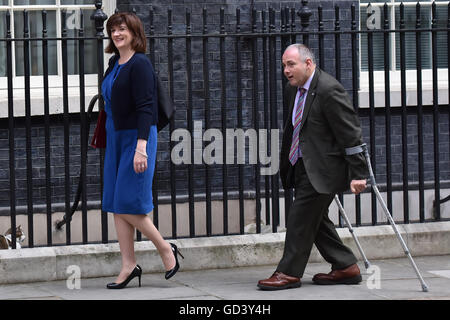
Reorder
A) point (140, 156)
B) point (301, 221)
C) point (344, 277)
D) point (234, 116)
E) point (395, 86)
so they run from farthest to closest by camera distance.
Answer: point (395, 86) → point (234, 116) → point (344, 277) → point (301, 221) → point (140, 156)

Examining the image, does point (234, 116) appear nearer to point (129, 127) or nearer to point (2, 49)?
point (2, 49)

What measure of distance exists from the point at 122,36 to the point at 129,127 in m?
0.62

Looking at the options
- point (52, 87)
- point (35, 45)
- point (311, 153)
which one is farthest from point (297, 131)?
point (35, 45)

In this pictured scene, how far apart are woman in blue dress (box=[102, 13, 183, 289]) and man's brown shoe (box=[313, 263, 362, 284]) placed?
3.84 ft

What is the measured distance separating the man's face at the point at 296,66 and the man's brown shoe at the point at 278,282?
134cm

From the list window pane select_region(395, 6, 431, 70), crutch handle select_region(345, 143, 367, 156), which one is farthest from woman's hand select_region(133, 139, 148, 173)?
window pane select_region(395, 6, 431, 70)

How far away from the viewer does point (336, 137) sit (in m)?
7.78

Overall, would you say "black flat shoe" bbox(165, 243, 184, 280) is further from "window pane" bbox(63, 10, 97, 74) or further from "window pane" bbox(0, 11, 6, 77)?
"window pane" bbox(0, 11, 6, 77)

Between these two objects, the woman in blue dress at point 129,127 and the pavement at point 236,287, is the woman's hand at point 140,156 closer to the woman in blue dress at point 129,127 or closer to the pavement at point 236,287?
the woman in blue dress at point 129,127

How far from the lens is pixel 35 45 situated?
10.6m

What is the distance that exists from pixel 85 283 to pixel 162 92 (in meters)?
1.54

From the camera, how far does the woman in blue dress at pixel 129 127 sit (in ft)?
25.4

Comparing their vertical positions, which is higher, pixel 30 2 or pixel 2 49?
pixel 30 2

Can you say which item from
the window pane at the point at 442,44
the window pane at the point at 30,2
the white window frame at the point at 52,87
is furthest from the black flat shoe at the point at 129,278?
the window pane at the point at 442,44
